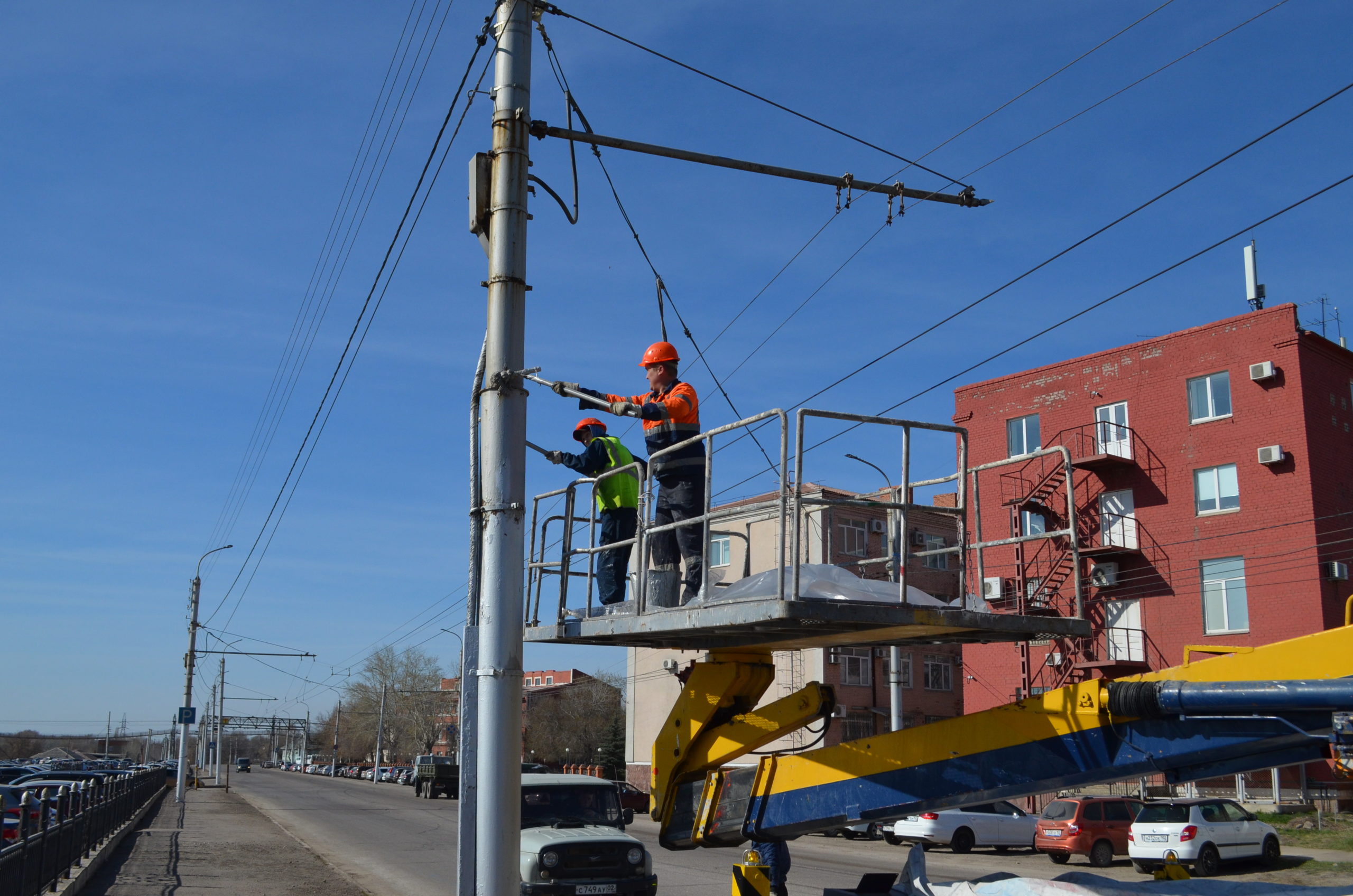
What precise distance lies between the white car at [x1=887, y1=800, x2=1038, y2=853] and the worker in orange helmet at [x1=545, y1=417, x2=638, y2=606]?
20.8 meters

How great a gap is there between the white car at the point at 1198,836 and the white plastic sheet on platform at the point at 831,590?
61.6 ft

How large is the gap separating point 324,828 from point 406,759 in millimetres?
95710

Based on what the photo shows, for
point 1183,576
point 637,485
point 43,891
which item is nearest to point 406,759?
point 1183,576

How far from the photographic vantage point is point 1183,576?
3134 cm

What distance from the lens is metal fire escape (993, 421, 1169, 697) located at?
32.2 m

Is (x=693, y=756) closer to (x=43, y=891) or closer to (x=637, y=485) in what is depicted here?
(x=637, y=485)

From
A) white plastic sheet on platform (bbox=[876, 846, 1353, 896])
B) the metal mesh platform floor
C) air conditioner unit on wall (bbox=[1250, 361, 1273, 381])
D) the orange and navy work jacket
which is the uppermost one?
air conditioner unit on wall (bbox=[1250, 361, 1273, 381])

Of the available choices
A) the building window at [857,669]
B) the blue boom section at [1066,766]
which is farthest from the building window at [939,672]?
the blue boom section at [1066,766]

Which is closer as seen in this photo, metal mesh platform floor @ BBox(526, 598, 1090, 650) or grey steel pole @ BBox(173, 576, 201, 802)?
metal mesh platform floor @ BBox(526, 598, 1090, 650)

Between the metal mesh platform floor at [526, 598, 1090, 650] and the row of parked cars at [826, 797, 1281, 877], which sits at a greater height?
the metal mesh platform floor at [526, 598, 1090, 650]

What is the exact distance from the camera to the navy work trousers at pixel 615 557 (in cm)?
767

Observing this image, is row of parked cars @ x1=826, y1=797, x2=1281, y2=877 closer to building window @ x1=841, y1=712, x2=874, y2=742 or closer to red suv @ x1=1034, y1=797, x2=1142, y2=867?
red suv @ x1=1034, y1=797, x2=1142, y2=867

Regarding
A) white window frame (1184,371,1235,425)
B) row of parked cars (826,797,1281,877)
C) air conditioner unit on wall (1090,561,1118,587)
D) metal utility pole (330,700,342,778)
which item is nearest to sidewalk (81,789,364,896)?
row of parked cars (826,797,1281,877)

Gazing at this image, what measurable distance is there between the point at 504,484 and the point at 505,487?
0.8 inches
